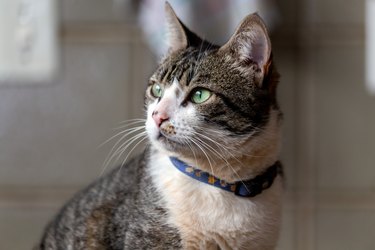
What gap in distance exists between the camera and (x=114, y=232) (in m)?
0.97

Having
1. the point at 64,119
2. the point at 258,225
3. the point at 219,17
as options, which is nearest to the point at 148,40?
the point at 219,17

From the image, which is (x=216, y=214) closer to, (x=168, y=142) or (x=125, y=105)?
(x=168, y=142)

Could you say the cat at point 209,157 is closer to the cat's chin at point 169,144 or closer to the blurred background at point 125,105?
the cat's chin at point 169,144

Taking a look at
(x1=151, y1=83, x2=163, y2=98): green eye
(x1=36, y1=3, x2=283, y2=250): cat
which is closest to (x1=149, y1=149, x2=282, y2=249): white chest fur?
(x1=36, y1=3, x2=283, y2=250): cat

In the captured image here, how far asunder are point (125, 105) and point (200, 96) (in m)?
0.73

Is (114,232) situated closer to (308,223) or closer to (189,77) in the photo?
(189,77)

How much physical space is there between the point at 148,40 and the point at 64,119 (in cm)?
31

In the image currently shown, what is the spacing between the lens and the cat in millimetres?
886

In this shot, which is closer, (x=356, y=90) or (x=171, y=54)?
(x=171, y=54)

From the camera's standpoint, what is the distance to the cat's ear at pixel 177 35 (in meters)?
1.00

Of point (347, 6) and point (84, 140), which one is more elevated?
point (347, 6)

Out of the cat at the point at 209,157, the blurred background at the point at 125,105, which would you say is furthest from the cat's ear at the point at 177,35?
the blurred background at the point at 125,105

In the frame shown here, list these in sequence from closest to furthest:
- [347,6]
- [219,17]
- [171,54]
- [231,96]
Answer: [231,96], [171,54], [219,17], [347,6]

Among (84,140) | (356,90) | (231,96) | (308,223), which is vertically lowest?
(308,223)
